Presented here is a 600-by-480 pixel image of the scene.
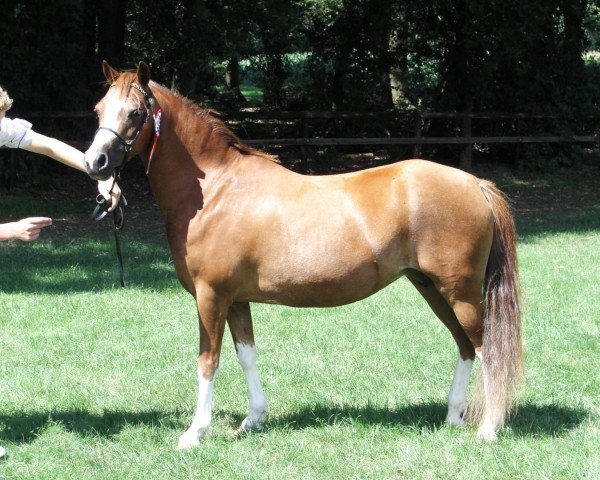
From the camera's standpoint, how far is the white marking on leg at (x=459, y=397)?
4.87 meters

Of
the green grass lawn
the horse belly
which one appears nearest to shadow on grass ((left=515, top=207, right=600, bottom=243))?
the green grass lawn

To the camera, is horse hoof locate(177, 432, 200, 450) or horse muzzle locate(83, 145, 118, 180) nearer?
horse muzzle locate(83, 145, 118, 180)

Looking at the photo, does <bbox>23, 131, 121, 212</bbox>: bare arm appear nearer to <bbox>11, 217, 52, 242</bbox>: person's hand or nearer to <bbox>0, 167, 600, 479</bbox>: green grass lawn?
<bbox>11, 217, 52, 242</bbox>: person's hand

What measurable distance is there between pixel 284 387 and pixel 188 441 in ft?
3.82

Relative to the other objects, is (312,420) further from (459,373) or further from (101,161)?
(101,161)

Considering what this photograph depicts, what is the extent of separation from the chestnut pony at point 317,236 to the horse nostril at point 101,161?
5.1 inches

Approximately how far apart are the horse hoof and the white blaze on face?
1687mm

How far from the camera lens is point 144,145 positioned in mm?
4641

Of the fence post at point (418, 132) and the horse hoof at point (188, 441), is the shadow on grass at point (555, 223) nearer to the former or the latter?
the fence post at point (418, 132)

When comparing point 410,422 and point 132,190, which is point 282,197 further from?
point 132,190

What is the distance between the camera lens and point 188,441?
4.64 meters

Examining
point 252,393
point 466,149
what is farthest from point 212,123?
point 466,149

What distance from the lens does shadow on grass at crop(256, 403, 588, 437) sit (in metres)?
4.83

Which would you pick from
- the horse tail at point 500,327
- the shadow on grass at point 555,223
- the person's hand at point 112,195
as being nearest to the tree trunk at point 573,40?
the shadow on grass at point 555,223
